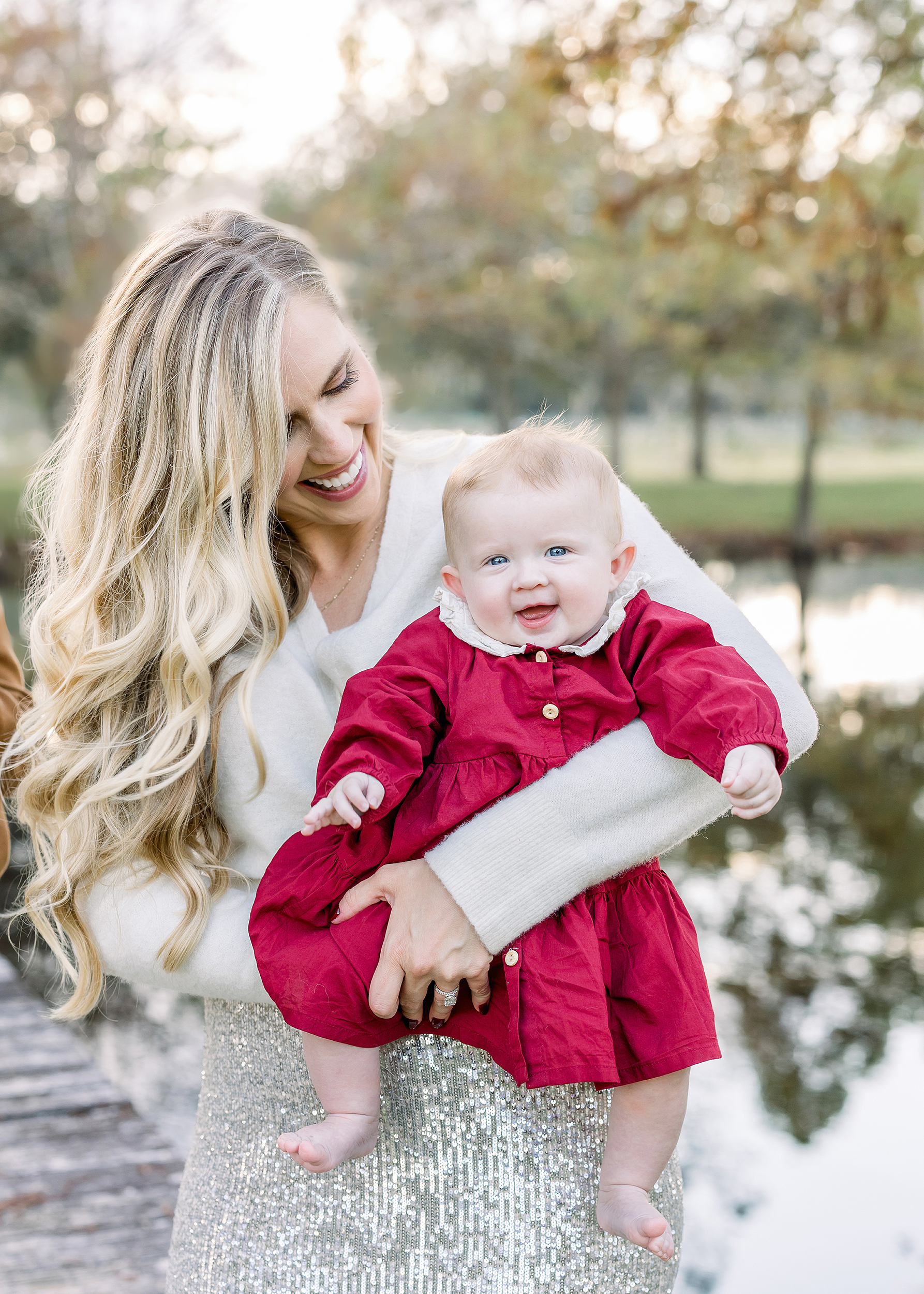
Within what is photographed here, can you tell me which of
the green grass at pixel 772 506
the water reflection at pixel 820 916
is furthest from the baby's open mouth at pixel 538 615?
the green grass at pixel 772 506

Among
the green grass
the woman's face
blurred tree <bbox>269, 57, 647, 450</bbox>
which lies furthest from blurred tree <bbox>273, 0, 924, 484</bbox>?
the woman's face

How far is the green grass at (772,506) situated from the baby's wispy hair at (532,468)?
18079mm

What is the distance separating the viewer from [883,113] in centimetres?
548

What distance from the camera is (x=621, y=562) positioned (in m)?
1.64

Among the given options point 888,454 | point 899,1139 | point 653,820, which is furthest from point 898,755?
point 888,454

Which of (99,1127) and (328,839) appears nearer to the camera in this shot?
(328,839)

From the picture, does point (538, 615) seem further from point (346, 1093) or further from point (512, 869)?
point (346, 1093)

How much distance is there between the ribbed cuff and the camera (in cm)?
146

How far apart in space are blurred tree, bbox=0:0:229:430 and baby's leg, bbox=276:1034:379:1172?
1229 cm

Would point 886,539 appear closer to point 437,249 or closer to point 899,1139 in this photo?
point 437,249

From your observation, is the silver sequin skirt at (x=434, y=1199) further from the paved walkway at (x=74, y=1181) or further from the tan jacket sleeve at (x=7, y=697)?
the paved walkway at (x=74, y=1181)

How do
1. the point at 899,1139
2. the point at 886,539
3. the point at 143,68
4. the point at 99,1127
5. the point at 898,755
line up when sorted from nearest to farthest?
the point at 99,1127
the point at 899,1139
the point at 898,755
the point at 143,68
the point at 886,539

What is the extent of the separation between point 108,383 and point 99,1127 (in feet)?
7.21

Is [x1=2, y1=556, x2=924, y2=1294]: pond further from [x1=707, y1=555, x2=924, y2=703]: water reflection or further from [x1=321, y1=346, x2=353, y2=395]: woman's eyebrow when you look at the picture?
[x1=321, y1=346, x2=353, y2=395]: woman's eyebrow
